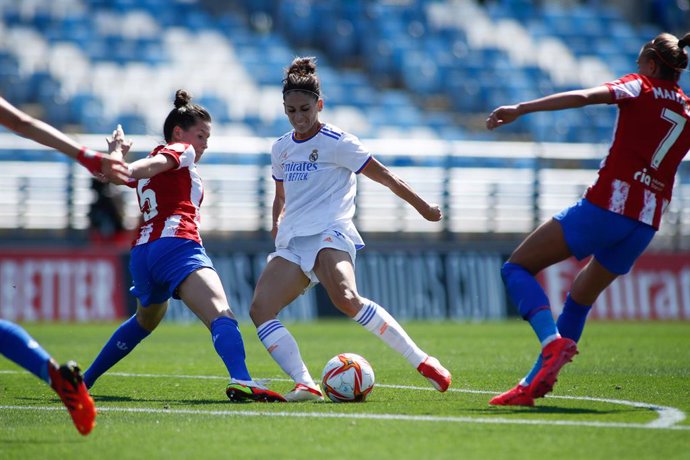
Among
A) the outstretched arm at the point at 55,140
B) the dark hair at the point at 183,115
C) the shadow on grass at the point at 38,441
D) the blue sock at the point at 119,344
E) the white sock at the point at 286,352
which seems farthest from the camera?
the blue sock at the point at 119,344

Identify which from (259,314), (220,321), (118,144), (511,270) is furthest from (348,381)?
(118,144)

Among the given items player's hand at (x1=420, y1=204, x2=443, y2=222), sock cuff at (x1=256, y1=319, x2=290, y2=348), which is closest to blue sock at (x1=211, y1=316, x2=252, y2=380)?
sock cuff at (x1=256, y1=319, x2=290, y2=348)

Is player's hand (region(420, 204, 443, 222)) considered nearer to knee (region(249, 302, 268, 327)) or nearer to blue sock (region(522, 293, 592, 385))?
blue sock (region(522, 293, 592, 385))

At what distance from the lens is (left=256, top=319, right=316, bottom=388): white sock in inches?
295

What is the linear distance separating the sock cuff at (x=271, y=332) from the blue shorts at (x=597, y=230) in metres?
2.00

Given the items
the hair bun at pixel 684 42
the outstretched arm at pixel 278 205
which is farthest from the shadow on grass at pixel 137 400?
the hair bun at pixel 684 42

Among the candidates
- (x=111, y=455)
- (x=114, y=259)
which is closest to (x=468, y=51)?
(x=114, y=259)

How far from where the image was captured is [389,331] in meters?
7.60

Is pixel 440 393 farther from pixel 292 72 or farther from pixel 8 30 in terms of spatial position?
pixel 8 30

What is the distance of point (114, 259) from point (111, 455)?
44.5 ft

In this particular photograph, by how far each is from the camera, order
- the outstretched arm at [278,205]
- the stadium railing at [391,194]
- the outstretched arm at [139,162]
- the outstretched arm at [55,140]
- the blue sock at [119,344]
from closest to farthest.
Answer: the outstretched arm at [55,140], the outstretched arm at [139,162], the blue sock at [119,344], the outstretched arm at [278,205], the stadium railing at [391,194]

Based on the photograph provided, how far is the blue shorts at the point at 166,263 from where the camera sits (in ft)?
24.8

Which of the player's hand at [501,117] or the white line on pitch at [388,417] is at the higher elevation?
the player's hand at [501,117]

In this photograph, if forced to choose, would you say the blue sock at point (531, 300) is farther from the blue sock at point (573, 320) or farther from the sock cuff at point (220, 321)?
the sock cuff at point (220, 321)
